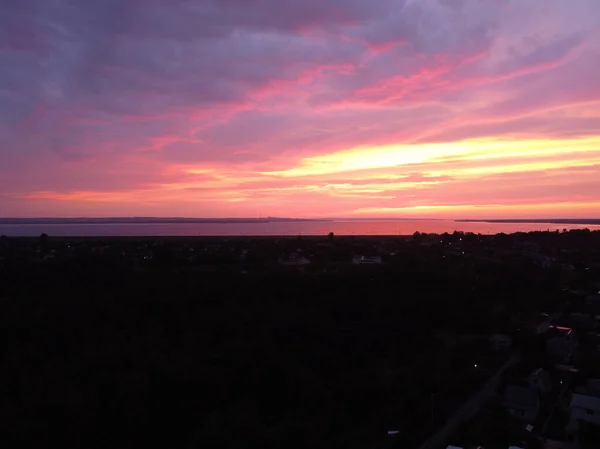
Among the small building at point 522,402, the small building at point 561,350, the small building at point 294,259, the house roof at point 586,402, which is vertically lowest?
the small building at point 522,402

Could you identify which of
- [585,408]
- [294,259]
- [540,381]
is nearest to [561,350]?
[540,381]

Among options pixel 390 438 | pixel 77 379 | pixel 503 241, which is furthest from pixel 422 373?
pixel 503 241

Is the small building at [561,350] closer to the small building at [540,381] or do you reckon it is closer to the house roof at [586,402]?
the small building at [540,381]

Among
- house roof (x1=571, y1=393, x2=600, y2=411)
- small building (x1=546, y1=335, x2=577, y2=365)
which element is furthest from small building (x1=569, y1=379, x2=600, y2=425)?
small building (x1=546, y1=335, x2=577, y2=365)

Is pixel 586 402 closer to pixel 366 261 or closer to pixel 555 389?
pixel 555 389

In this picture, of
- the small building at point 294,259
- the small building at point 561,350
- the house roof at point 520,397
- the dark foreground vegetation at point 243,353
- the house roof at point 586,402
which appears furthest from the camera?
the small building at point 294,259

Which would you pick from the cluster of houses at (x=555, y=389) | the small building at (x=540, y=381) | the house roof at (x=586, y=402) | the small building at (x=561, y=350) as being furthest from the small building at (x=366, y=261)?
the house roof at (x=586, y=402)

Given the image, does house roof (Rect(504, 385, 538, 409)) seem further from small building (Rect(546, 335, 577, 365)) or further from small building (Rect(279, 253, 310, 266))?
small building (Rect(279, 253, 310, 266))
